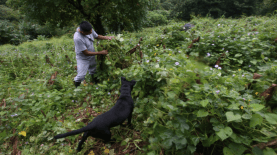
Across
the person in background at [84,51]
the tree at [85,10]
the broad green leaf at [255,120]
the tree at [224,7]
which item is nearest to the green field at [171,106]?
the broad green leaf at [255,120]

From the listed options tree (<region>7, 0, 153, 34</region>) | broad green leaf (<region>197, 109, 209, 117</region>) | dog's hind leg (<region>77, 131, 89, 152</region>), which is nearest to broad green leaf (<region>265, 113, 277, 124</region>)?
broad green leaf (<region>197, 109, 209, 117</region>)

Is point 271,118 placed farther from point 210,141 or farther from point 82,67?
point 82,67

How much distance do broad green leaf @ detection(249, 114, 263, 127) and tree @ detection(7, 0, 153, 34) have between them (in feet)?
25.6

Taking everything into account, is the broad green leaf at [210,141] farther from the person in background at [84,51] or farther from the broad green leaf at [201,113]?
the person in background at [84,51]

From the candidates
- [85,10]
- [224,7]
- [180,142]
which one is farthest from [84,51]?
[224,7]

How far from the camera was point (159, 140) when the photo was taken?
1.35 meters

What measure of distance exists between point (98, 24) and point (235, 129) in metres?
10.4

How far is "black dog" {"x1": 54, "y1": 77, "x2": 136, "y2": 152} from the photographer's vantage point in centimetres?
165

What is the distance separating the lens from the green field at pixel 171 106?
102 cm

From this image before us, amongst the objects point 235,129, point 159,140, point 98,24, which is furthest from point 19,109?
point 98,24

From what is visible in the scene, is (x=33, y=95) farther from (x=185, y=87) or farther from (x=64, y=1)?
(x=64, y=1)

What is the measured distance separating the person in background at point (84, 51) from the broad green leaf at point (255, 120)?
279cm

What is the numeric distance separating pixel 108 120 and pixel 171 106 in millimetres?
996

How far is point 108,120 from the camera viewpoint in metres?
1.71
